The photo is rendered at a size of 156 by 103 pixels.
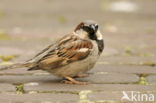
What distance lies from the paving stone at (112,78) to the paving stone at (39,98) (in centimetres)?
Answer: 66

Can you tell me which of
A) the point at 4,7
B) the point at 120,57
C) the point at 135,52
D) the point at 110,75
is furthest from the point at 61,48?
the point at 4,7

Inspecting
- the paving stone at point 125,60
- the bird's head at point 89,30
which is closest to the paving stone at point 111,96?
the bird's head at point 89,30

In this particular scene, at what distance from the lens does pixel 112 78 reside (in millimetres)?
4352

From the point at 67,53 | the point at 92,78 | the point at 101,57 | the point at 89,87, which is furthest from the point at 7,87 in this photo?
the point at 101,57

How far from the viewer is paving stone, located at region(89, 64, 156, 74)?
466 centimetres

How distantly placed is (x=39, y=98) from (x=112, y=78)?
107 centimetres

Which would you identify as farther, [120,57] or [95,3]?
[95,3]

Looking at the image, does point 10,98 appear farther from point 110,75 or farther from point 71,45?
point 110,75

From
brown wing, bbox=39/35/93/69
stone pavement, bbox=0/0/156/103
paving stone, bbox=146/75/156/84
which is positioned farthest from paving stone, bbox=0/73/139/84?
brown wing, bbox=39/35/93/69

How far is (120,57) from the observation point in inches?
216

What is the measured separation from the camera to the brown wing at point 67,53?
415cm

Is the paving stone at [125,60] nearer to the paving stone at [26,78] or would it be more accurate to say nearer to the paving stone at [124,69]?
the paving stone at [124,69]

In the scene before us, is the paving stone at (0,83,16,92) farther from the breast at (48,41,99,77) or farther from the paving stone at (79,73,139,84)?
the paving stone at (79,73,139,84)

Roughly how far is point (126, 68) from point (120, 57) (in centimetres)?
63
